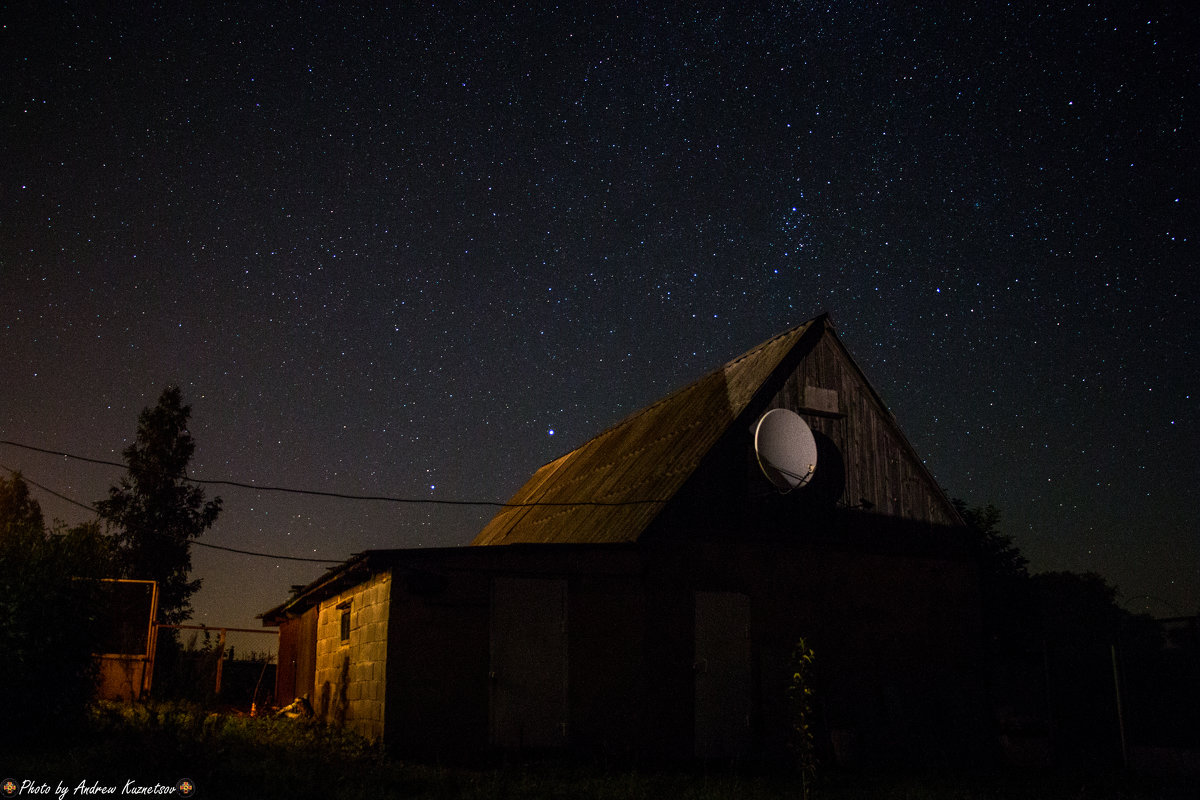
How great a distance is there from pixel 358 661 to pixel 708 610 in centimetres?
563

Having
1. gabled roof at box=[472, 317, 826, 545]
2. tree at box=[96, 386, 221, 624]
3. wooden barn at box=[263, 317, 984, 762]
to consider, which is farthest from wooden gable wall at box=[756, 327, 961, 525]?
tree at box=[96, 386, 221, 624]

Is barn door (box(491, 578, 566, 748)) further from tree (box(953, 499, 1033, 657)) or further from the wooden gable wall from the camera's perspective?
tree (box(953, 499, 1033, 657))

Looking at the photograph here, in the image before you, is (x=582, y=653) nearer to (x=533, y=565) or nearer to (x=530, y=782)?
(x=533, y=565)

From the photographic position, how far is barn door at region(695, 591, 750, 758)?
13.2 meters

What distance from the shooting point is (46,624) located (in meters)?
12.8

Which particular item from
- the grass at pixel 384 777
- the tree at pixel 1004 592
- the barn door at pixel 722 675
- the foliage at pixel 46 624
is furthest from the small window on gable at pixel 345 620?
the tree at pixel 1004 592

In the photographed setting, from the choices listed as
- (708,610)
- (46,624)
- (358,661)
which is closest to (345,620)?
(358,661)

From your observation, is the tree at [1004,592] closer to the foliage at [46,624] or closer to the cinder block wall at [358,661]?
the cinder block wall at [358,661]

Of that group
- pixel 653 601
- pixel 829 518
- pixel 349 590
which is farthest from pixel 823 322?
pixel 349 590

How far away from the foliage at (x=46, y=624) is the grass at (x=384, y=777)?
0.51 m

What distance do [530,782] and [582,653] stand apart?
2.95m

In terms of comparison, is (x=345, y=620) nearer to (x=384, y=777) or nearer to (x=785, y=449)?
(x=384, y=777)

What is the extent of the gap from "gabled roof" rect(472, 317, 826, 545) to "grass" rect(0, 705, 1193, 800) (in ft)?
12.3

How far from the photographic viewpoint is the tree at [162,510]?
36.0 m
